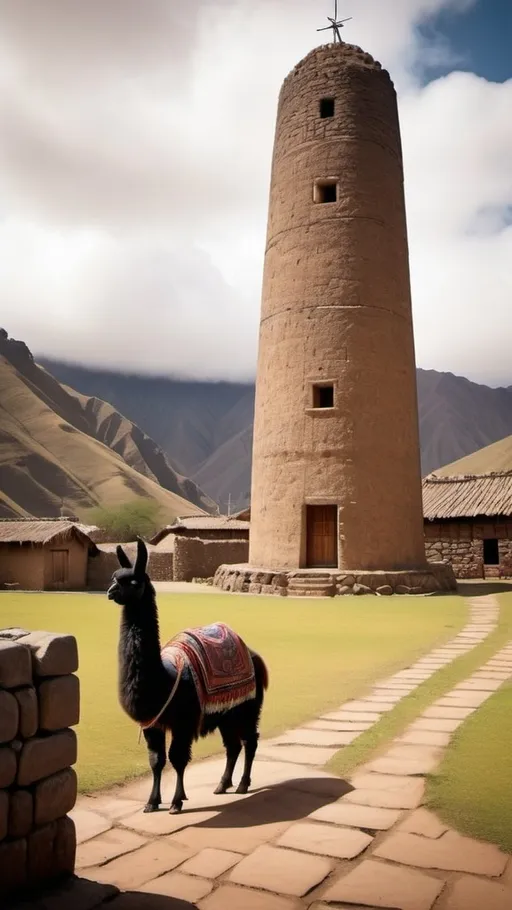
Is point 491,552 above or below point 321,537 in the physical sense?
below

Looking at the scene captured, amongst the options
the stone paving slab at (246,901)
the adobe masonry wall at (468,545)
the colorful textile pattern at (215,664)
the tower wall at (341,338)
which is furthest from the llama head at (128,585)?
the adobe masonry wall at (468,545)

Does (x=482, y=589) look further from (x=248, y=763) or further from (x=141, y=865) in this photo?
(x=141, y=865)

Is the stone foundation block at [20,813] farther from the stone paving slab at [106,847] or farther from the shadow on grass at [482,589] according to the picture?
the shadow on grass at [482,589]

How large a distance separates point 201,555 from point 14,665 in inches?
920

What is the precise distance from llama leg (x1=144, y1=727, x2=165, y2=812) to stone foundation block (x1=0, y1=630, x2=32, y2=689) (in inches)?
45.1

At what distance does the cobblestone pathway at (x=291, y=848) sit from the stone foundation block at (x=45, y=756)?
0.47 metres

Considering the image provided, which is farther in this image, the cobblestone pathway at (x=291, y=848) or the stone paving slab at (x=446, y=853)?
the stone paving slab at (x=446, y=853)

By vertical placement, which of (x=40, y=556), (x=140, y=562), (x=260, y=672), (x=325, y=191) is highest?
(x=325, y=191)

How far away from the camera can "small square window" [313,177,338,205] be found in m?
19.2

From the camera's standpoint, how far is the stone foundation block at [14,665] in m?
3.01

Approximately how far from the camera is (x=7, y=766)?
2975mm

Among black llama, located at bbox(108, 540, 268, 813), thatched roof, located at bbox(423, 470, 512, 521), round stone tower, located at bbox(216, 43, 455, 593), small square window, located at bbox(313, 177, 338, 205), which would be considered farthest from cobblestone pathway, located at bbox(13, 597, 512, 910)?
thatched roof, located at bbox(423, 470, 512, 521)

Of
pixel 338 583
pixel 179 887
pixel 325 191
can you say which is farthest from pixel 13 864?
pixel 325 191

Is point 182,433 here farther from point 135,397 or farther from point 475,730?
point 475,730
